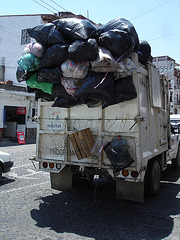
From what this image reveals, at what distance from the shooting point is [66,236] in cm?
335

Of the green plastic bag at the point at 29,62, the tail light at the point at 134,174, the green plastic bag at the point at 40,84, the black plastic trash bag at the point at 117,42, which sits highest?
the black plastic trash bag at the point at 117,42

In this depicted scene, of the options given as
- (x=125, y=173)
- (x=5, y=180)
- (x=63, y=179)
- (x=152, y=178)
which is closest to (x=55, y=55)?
(x=125, y=173)

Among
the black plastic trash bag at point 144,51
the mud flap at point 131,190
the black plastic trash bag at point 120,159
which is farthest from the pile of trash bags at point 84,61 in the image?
the mud flap at point 131,190

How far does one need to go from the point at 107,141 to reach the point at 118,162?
520 millimetres

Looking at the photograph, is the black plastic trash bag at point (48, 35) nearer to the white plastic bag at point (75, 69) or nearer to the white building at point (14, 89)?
the white plastic bag at point (75, 69)

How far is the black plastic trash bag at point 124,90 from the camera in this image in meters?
4.01

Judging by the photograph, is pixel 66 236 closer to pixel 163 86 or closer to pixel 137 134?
pixel 137 134

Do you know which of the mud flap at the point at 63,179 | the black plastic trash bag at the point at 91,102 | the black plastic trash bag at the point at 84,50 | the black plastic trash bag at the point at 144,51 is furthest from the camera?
the mud flap at the point at 63,179

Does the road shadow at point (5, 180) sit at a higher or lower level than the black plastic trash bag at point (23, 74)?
lower

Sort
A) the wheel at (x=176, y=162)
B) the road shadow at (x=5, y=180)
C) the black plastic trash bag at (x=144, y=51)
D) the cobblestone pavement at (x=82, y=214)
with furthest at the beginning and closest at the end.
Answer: the wheel at (x=176, y=162) < the road shadow at (x=5, y=180) < the black plastic trash bag at (x=144, y=51) < the cobblestone pavement at (x=82, y=214)

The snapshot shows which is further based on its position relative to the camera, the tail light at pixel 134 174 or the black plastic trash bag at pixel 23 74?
the black plastic trash bag at pixel 23 74

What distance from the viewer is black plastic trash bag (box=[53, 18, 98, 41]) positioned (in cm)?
382

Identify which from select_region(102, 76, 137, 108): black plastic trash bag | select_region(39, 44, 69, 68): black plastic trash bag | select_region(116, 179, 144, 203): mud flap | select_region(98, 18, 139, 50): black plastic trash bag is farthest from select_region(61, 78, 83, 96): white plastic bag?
select_region(116, 179, 144, 203): mud flap

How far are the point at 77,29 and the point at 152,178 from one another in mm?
3357
